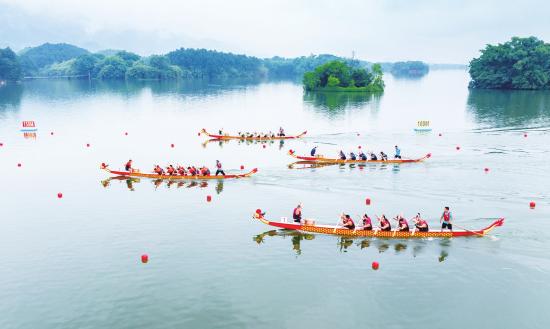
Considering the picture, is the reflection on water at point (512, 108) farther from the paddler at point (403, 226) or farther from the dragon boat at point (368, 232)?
the paddler at point (403, 226)

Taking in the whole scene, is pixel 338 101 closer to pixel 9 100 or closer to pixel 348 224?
pixel 9 100

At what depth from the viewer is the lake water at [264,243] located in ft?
78.7

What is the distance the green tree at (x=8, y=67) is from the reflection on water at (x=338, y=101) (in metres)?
131

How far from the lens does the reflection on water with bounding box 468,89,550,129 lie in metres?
84.2

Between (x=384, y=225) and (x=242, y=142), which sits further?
(x=242, y=142)

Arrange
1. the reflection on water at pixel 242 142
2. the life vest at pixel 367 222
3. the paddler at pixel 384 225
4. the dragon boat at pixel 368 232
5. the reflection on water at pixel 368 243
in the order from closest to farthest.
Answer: the reflection on water at pixel 368 243 → the dragon boat at pixel 368 232 → the paddler at pixel 384 225 → the life vest at pixel 367 222 → the reflection on water at pixel 242 142

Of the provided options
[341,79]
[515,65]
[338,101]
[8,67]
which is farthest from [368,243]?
[8,67]

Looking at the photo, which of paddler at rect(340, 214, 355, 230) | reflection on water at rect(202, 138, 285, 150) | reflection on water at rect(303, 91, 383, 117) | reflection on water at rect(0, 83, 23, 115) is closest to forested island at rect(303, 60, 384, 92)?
reflection on water at rect(303, 91, 383, 117)

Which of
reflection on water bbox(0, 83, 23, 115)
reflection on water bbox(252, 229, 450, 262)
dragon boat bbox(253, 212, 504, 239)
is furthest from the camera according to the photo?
reflection on water bbox(0, 83, 23, 115)

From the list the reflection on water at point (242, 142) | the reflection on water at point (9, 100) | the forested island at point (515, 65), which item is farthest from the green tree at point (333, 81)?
the reflection on water at point (9, 100)

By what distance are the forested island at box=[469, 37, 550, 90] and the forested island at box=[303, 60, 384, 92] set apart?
3613 centimetres

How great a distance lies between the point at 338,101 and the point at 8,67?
148687mm

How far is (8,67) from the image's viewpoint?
19125 cm

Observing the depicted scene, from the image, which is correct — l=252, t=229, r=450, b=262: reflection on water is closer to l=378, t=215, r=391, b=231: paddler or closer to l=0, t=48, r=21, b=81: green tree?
l=378, t=215, r=391, b=231: paddler
